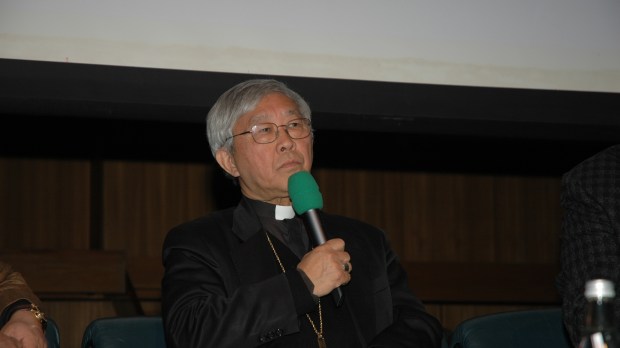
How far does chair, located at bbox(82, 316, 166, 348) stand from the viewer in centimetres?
238

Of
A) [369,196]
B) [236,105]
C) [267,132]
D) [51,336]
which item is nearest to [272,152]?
[267,132]

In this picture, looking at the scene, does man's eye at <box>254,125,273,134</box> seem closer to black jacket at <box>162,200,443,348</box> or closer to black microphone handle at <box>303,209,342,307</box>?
black jacket at <box>162,200,443,348</box>

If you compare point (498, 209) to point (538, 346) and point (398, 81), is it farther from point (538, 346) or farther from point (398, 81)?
point (538, 346)

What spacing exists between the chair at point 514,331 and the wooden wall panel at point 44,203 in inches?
152

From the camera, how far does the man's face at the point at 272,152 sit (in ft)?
8.30

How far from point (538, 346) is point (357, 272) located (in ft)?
1.71

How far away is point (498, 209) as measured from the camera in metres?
6.67

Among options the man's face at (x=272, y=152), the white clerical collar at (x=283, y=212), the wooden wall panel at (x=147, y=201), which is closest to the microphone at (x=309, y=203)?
the man's face at (x=272, y=152)

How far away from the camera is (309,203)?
218 centimetres

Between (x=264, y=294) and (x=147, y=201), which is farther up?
(x=147, y=201)

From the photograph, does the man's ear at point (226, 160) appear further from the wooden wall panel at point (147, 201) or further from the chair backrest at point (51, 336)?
the wooden wall panel at point (147, 201)

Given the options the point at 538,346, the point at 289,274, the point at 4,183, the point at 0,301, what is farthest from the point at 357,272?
the point at 4,183

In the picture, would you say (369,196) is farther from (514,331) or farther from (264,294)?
(264,294)

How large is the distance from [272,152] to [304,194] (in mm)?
370
